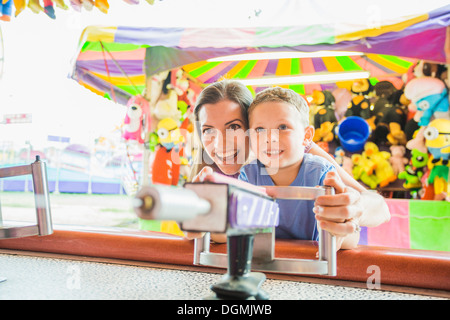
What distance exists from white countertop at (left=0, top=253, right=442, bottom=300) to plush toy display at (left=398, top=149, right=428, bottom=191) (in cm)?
186

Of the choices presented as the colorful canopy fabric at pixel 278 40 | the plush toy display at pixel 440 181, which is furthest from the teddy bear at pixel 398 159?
the colorful canopy fabric at pixel 278 40

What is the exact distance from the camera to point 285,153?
0.54m

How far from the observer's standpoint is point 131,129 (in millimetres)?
2432

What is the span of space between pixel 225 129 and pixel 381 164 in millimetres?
1829

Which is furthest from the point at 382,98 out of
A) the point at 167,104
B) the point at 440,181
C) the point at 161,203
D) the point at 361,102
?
the point at 161,203

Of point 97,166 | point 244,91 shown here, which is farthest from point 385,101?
point 97,166

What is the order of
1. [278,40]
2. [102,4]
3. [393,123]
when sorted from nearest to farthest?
[102,4] → [278,40] → [393,123]

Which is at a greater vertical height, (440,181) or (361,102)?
(361,102)

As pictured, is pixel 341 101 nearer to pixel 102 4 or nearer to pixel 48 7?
pixel 102 4

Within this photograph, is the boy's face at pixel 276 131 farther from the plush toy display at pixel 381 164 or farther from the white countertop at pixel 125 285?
the plush toy display at pixel 381 164

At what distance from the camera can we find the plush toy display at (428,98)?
192 centimetres

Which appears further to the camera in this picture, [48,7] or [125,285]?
[48,7]

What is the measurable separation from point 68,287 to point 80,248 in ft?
0.68

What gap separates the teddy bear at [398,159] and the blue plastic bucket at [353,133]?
0.19 metres
